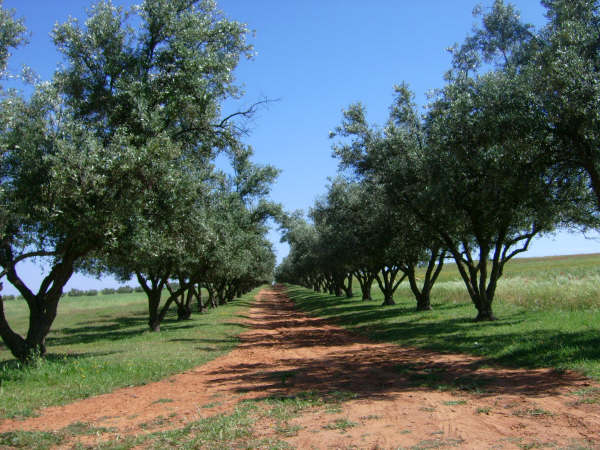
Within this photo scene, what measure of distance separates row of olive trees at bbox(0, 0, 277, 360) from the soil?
5047 mm

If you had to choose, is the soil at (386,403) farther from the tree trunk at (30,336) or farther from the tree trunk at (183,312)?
the tree trunk at (183,312)

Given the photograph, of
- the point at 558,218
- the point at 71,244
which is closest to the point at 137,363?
the point at 71,244

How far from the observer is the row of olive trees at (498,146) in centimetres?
1216

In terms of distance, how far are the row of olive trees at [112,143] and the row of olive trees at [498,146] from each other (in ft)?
24.7

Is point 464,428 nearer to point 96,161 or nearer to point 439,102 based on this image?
point 96,161

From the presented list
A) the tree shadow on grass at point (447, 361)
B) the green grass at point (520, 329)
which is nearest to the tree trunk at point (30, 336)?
the tree shadow on grass at point (447, 361)

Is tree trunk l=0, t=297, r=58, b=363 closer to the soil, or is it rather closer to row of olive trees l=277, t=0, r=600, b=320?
the soil

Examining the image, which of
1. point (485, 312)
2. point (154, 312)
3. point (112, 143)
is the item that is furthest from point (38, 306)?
point (485, 312)

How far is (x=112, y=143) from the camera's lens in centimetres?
1304

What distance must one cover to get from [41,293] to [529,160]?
16234mm

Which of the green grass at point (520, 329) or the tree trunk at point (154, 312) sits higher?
the tree trunk at point (154, 312)

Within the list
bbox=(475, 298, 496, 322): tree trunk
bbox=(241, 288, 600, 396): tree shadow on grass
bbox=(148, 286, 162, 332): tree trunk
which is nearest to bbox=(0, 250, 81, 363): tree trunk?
bbox=(241, 288, 600, 396): tree shadow on grass

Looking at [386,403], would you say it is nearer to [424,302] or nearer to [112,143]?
[112,143]

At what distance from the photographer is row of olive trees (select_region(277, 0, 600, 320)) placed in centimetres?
1216
